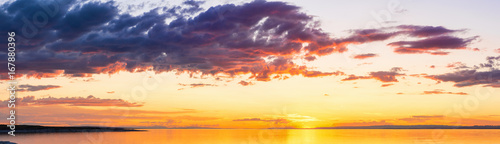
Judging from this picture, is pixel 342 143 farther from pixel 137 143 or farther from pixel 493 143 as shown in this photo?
pixel 137 143

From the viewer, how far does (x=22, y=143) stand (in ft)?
283

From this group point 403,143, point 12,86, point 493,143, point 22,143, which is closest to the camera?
point 12,86

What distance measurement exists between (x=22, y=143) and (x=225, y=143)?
139ft

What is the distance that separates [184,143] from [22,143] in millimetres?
34361

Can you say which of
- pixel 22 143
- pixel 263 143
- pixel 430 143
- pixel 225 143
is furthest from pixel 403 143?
pixel 22 143

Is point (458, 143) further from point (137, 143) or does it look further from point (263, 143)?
point (137, 143)

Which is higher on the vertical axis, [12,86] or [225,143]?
[12,86]

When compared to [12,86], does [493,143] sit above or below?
below

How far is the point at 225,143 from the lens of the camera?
102000mm

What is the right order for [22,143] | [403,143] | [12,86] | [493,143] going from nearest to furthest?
[12,86], [22,143], [493,143], [403,143]

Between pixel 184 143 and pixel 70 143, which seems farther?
pixel 184 143

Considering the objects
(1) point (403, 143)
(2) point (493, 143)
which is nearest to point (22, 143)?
(1) point (403, 143)

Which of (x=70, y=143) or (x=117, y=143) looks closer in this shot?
(x=70, y=143)

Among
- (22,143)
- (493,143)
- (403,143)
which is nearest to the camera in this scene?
(22,143)
